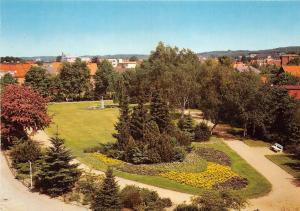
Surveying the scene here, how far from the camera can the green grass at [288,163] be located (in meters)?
31.1

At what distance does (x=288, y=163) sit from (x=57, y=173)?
64.5 ft

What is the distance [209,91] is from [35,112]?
65.6ft

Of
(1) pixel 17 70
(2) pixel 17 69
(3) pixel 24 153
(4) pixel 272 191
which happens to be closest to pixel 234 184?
(4) pixel 272 191

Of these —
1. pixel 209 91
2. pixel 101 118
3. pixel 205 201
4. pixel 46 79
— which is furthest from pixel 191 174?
pixel 46 79

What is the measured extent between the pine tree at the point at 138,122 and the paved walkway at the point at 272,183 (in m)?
9.53

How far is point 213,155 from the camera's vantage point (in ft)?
115

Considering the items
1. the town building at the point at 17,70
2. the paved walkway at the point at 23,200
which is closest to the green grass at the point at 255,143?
the paved walkway at the point at 23,200

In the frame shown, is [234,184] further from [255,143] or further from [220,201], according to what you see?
[255,143]

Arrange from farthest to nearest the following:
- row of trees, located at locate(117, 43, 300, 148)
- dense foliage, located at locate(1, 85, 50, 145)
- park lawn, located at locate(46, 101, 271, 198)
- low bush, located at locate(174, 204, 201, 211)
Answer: row of trees, located at locate(117, 43, 300, 148) < dense foliage, located at locate(1, 85, 50, 145) < park lawn, located at locate(46, 101, 271, 198) < low bush, located at locate(174, 204, 201, 211)

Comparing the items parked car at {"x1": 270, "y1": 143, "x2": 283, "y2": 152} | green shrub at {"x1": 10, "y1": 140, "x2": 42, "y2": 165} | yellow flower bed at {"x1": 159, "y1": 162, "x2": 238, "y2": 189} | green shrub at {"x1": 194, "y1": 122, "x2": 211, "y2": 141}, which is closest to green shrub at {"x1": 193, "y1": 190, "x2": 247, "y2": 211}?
yellow flower bed at {"x1": 159, "y1": 162, "x2": 238, "y2": 189}

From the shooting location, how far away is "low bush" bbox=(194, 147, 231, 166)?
33.3m

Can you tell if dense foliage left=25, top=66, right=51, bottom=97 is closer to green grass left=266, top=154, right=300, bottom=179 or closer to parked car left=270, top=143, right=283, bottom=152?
parked car left=270, top=143, right=283, bottom=152

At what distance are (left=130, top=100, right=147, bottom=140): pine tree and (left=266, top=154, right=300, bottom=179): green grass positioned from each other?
11696 millimetres

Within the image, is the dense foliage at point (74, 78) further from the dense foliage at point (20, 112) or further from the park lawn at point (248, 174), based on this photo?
the park lawn at point (248, 174)
